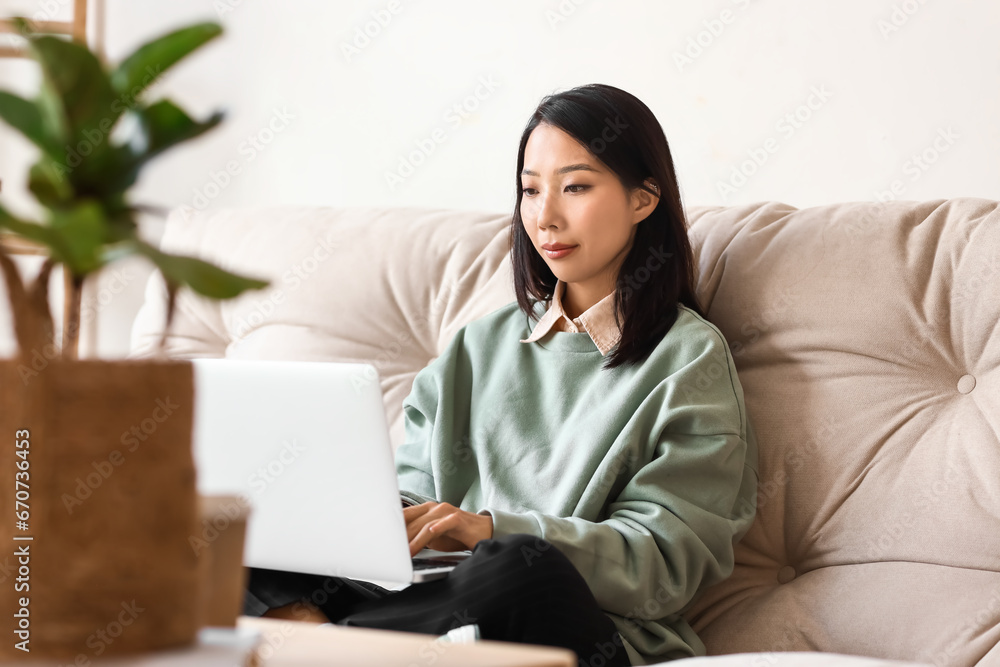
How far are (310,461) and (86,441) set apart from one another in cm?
32

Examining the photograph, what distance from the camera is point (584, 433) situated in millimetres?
1242

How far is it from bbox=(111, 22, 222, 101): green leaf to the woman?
546 millimetres

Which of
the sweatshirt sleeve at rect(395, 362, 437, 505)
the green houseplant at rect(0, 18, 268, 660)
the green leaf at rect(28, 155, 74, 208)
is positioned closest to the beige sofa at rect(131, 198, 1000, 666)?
the sweatshirt sleeve at rect(395, 362, 437, 505)

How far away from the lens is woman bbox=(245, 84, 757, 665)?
960 millimetres

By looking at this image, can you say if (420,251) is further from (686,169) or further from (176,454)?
(176,454)

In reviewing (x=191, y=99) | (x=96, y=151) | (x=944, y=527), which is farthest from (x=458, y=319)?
(x=191, y=99)

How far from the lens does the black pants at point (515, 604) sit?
2.84 ft

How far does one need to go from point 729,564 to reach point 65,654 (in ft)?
2.81

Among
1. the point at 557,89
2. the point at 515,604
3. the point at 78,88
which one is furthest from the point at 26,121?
the point at 557,89

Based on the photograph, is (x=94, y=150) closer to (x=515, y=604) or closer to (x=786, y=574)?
(x=515, y=604)

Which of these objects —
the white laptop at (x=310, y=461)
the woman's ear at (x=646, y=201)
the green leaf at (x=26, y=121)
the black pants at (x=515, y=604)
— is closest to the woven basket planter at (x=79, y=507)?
the green leaf at (x=26, y=121)

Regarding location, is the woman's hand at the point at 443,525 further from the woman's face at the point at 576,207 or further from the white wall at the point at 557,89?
the white wall at the point at 557,89

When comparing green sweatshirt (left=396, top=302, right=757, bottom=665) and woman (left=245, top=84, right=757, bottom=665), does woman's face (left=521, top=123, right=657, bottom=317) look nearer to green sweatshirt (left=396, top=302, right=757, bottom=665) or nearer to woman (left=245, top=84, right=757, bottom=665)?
woman (left=245, top=84, right=757, bottom=665)

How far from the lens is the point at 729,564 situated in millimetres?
1148
